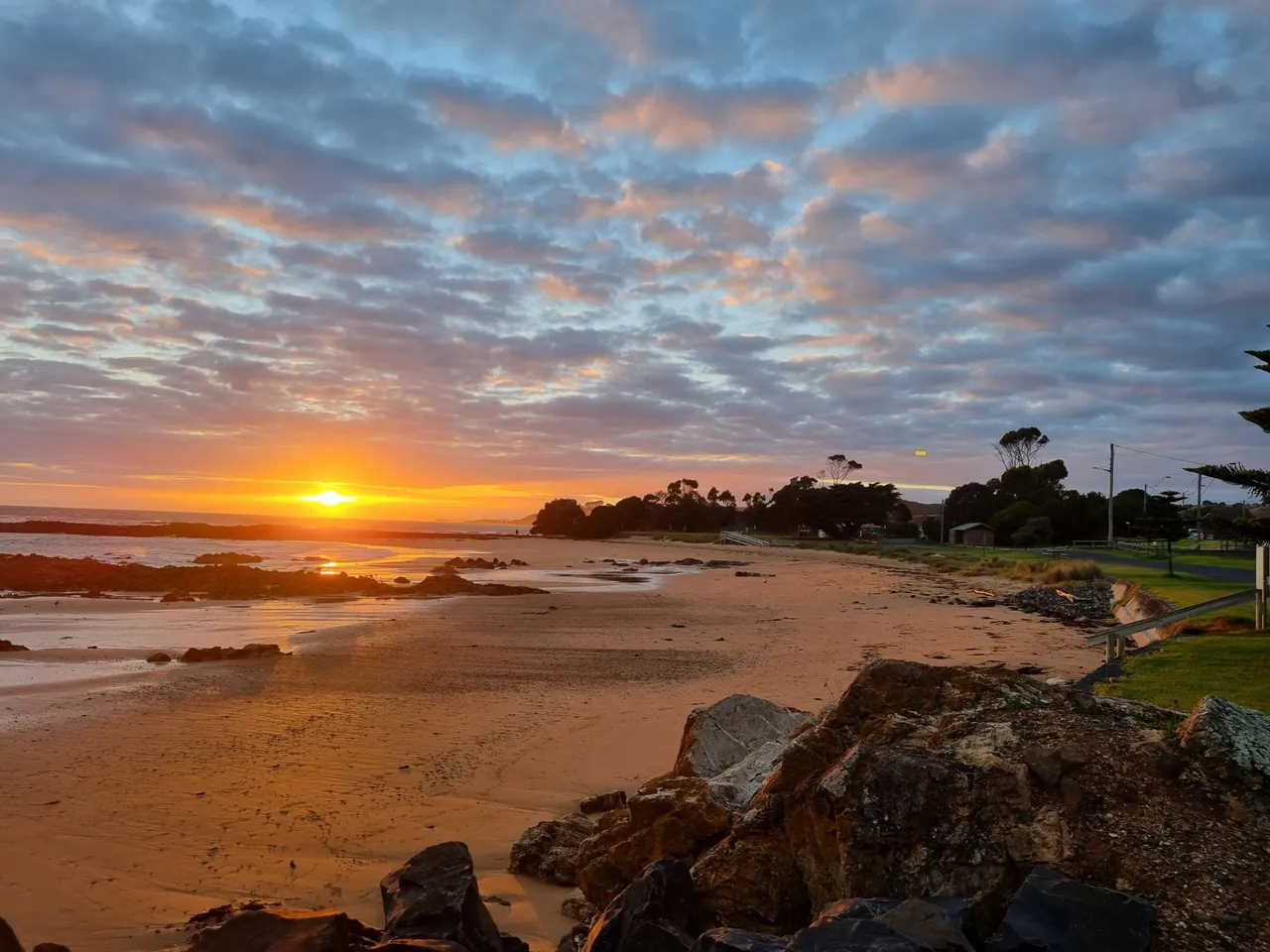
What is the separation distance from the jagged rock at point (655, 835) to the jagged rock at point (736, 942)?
147cm

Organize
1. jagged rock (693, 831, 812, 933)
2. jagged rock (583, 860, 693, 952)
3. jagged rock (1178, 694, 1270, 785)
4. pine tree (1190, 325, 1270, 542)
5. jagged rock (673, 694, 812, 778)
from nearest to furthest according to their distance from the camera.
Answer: jagged rock (583, 860, 693, 952), jagged rock (1178, 694, 1270, 785), jagged rock (693, 831, 812, 933), jagged rock (673, 694, 812, 778), pine tree (1190, 325, 1270, 542)

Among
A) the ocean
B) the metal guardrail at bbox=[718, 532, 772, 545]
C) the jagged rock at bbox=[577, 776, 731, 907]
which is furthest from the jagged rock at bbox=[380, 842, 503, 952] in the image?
the metal guardrail at bbox=[718, 532, 772, 545]

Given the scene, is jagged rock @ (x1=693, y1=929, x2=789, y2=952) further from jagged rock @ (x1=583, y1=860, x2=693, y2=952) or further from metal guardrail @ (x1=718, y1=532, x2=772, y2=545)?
metal guardrail @ (x1=718, y1=532, x2=772, y2=545)

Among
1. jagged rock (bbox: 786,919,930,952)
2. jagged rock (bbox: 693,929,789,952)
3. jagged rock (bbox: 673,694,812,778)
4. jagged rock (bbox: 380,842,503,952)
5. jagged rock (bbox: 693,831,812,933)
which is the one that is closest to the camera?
jagged rock (bbox: 786,919,930,952)

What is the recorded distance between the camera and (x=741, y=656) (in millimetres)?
16781

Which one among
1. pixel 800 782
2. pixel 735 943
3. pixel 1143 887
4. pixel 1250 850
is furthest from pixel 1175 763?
pixel 735 943

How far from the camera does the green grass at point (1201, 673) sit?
9602mm

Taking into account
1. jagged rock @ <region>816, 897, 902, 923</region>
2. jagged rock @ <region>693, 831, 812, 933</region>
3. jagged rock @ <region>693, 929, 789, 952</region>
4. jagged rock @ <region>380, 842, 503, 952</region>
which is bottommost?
jagged rock @ <region>380, 842, 503, 952</region>

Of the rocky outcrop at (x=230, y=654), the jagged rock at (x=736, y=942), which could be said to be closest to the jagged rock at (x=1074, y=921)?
the jagged rock at (x=736, y=942)

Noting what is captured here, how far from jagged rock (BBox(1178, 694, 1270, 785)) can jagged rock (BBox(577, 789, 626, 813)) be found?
4600 millimetres

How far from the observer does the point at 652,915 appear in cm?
392

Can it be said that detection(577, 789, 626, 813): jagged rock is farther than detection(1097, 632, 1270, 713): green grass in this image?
No

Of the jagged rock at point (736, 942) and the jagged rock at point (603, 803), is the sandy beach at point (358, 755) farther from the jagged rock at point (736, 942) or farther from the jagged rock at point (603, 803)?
the jagged rock at point (736, 942)

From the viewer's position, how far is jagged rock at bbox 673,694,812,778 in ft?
21.8
